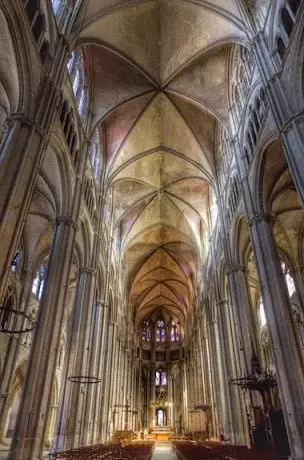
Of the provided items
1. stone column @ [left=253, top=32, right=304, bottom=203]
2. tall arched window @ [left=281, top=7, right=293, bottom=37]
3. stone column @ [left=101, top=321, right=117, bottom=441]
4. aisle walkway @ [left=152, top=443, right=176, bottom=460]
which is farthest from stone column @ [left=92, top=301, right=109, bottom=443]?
tall arched window @ [left=281, top=7, right=293, bottom=37]

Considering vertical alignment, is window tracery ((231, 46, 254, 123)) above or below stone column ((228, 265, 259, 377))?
above

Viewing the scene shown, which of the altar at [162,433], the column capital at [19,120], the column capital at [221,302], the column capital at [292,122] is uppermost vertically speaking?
the column capital at [292,122]

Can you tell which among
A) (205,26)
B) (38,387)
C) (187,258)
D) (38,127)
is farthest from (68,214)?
(187,258)

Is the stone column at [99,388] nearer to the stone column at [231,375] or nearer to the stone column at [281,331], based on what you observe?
the stone column at [231,375]

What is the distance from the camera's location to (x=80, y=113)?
1820 cm

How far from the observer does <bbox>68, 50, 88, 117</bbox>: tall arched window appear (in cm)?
1715

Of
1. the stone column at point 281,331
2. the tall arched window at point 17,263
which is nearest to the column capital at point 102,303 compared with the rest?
the tall arched window at point 17,263

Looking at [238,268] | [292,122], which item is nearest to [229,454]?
[238,268]

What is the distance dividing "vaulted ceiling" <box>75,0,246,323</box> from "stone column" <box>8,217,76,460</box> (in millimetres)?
9370

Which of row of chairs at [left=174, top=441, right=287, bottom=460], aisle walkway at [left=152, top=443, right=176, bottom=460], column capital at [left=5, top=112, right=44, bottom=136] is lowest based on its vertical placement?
aisle walkway at [left=152, top=443, right=176, bottom=460]

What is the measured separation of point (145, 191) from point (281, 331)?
62.7 ft

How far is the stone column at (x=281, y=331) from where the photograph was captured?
10323mm

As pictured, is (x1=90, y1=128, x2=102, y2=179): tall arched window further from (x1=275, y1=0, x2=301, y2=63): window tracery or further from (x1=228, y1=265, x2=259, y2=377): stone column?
(x1=275, y1=0, x2=301, y2=63): window tracery

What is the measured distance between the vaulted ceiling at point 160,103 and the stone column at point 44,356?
9370mm
